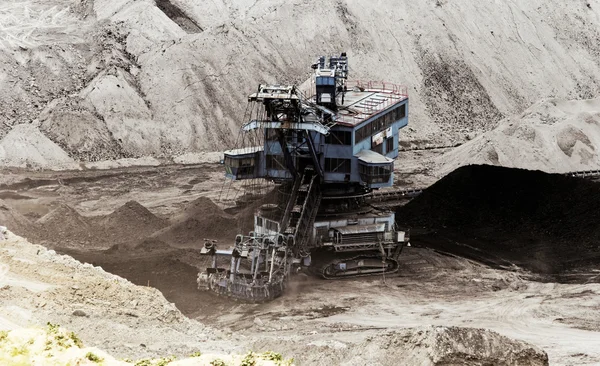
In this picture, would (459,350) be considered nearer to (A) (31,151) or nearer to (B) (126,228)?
(B) (126,228)

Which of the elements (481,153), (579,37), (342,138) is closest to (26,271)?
(342,138)

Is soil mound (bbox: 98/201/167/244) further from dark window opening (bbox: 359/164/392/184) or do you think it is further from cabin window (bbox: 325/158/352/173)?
dark window opening (bbox: 359/164/392/184)

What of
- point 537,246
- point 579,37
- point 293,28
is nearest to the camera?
point 537,246

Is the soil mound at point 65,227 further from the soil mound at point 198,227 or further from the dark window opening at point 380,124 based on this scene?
the dark window opening at point 380,124

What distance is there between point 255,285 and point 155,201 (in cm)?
1429

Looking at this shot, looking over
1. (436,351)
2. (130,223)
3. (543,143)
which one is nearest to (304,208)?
(130,223)

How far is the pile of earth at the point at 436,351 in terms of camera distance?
2252cm

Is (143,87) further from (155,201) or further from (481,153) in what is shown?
(481,153)

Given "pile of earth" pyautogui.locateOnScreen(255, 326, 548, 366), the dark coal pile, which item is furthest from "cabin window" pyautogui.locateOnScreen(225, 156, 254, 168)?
"pile of earth" pyautogui.locateOnScreen(255, 326, 548, 366)

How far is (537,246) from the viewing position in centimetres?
4341

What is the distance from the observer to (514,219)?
45250 millimetres

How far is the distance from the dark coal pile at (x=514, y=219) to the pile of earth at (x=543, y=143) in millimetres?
3359

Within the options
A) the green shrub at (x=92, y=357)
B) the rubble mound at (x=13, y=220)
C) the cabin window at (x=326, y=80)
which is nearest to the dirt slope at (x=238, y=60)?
the rubble mound at (x=13, y=220)

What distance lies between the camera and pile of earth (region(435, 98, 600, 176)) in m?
51.4
